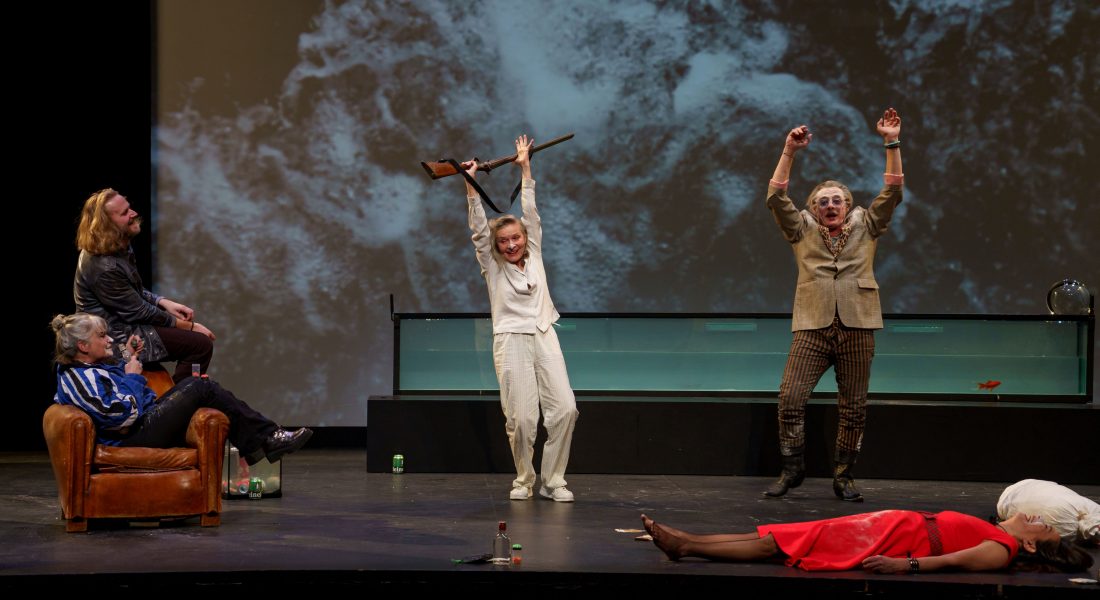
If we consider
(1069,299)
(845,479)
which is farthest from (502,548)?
(1069,299)

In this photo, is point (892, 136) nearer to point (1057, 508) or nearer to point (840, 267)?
Result: point (840, 267)

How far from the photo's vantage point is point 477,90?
796 cm

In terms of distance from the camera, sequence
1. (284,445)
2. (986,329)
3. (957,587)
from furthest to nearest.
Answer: (986,329) < (284,445) < (957,587)

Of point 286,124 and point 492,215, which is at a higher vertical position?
point 286,124

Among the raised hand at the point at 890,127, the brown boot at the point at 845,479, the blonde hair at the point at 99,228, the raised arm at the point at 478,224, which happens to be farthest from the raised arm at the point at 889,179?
the blonde hair at the point at 99,228

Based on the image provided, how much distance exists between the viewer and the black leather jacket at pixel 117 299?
5.29 m

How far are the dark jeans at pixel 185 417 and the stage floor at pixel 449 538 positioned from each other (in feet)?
1.11

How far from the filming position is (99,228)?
17.4 ft

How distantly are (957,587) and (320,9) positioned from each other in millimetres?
5821

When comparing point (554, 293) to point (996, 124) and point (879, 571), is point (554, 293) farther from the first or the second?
point (879, 571)

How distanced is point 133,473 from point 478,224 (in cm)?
196

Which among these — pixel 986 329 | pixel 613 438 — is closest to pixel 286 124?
pixel 613 438

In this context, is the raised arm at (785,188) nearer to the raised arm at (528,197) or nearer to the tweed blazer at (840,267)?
the tweed blazer at (840,267)

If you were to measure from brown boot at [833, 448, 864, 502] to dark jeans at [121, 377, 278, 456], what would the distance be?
8.95 ft
